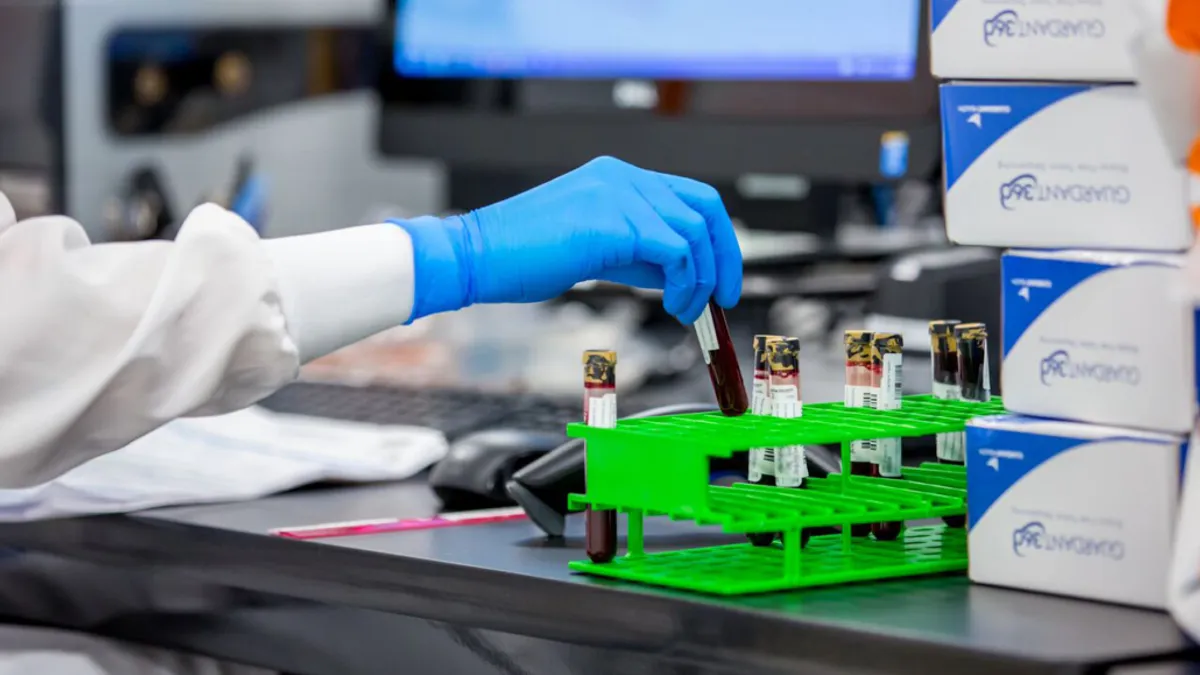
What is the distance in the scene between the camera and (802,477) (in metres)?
0.89

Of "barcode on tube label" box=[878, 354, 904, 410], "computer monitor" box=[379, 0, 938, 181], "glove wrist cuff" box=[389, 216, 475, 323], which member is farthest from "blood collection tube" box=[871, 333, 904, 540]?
"computer monitor" box=[379, 0, 938, 181]

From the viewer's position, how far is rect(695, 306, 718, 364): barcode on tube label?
3.11 feet

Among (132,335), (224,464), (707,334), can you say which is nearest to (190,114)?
(224,464)

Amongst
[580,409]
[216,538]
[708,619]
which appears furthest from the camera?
[580,409]

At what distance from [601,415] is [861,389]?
0.15m

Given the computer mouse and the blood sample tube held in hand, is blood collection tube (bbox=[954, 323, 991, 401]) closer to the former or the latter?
the blood sample tube held in hand

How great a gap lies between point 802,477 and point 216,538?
33 cm

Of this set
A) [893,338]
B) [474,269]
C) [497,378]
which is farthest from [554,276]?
[497,378]

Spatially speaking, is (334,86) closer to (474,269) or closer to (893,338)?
(474,269)

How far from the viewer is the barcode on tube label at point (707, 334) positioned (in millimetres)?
949

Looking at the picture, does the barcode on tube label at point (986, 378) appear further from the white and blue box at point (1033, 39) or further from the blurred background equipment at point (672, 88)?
the blurred background equipment at point (672, 88)

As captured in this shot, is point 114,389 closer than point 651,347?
Yes

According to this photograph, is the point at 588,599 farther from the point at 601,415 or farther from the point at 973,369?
the point at 973,369

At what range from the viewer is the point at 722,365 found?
0.93 metres
